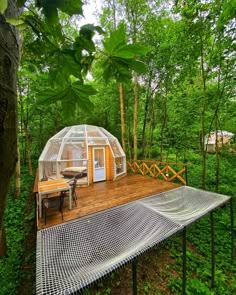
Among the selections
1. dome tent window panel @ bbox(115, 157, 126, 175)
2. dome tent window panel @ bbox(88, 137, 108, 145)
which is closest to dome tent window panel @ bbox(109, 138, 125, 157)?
dome tent window panel @ bbox(115, 157, 126, 175)

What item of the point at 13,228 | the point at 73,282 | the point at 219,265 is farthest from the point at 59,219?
the point at 219,265

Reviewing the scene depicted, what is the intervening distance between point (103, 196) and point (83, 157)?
2.27 metres

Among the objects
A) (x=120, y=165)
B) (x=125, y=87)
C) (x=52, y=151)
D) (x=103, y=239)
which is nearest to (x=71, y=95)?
(x=103, y=239)

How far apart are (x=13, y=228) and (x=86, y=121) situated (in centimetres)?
817

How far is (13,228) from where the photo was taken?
552 centimetres

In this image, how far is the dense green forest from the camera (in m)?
0.56

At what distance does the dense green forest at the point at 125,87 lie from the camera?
556 millimetres

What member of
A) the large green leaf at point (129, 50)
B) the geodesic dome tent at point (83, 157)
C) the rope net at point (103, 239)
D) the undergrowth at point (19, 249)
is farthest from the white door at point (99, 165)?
the large green leaf at point (129, 50)

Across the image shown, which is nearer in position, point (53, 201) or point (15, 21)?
point (15, 21)

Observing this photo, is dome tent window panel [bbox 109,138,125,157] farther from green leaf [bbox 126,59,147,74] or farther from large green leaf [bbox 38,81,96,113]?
green leaf [bbox 126,59,147,74]

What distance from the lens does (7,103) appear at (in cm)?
43

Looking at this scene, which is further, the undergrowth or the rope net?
the undergrowth

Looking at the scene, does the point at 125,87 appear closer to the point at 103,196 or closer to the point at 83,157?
the point at 83,157

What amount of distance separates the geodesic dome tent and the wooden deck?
58 cm
